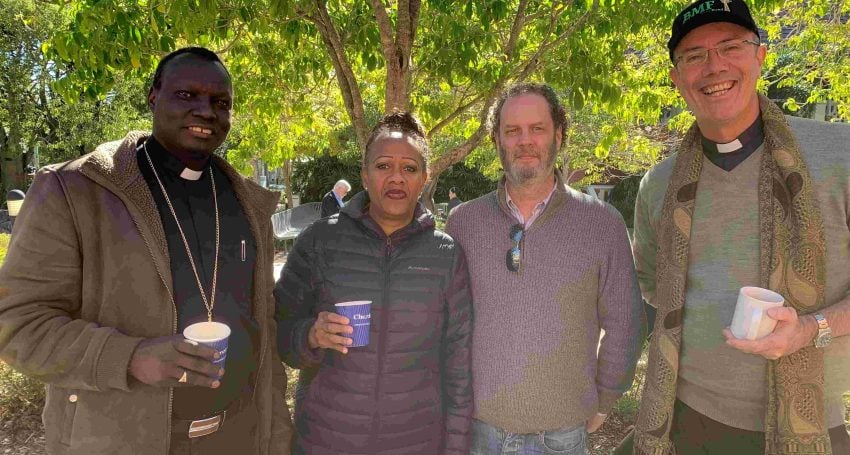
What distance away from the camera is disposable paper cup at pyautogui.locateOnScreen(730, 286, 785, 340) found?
1840 millimetres

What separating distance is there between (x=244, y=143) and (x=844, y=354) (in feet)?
24.0

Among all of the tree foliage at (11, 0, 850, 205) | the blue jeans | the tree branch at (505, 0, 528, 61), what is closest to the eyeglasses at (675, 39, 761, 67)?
the tree foliage at (11, 0, 850, 205)

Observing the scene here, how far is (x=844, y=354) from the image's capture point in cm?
222

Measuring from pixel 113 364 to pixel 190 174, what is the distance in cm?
87

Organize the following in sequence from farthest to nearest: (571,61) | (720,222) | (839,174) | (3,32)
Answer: (3,32) < (571,61) < (720,222) < (839,174)

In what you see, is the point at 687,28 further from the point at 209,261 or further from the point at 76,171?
the point at 76,171

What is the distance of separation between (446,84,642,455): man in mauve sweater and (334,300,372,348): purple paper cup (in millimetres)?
610

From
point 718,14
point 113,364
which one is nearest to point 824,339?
point 718,14

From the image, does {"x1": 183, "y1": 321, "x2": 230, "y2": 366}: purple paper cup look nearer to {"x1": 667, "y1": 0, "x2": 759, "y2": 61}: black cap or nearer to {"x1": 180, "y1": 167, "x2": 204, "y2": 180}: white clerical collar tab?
{"x1": 180, "y1": 167, "x2": 204, "y2": 180}: white clerical collar tab

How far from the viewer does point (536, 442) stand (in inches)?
98.6

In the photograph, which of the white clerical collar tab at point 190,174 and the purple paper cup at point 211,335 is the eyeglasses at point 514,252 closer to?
the purple paper cup at point 211,335

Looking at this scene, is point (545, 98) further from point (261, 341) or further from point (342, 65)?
point (342, 65)

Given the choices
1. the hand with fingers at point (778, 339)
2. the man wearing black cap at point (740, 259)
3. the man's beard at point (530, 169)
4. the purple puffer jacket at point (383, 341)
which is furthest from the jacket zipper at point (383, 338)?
the hand with fingers at point (778, 339)

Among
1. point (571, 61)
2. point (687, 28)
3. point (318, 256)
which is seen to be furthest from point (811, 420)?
point (571, 61)
